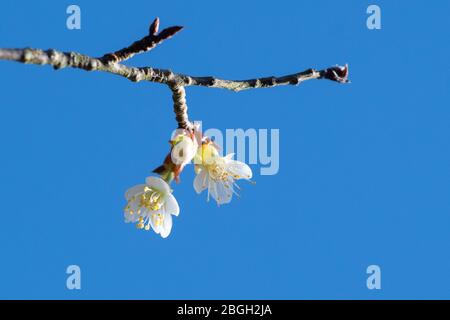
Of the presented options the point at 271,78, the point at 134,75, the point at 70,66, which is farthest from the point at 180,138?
the point at 70,66

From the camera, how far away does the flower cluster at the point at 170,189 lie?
182 centimetres

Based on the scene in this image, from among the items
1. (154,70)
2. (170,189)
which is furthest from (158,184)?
(154,70)

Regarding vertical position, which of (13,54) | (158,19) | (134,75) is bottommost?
(13,54)

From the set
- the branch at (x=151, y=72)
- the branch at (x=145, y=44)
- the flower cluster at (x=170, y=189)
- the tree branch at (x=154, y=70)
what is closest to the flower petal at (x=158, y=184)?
the flower cluster at (x=170, y=189)

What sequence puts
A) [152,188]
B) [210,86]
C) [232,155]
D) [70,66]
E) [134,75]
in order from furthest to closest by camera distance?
[232,155], [152,188], [210,86], [134,75], [70,66]

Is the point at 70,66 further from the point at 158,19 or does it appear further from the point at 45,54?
the point at 158,19

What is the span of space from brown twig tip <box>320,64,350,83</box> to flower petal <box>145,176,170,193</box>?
523mm

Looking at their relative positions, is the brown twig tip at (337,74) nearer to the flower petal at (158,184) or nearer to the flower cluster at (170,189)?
the flower cluster at (170,189)

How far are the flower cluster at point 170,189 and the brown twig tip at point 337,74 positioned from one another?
351 millimetres

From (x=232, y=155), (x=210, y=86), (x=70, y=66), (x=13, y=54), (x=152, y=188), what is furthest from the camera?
(x=232, y=155)

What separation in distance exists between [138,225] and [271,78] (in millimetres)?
594

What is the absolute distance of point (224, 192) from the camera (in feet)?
6.63

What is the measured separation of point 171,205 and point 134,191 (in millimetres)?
114

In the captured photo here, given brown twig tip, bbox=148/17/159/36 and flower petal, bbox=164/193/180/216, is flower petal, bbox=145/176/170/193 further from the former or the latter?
brown twig tip, bbox=148/17/159/36
